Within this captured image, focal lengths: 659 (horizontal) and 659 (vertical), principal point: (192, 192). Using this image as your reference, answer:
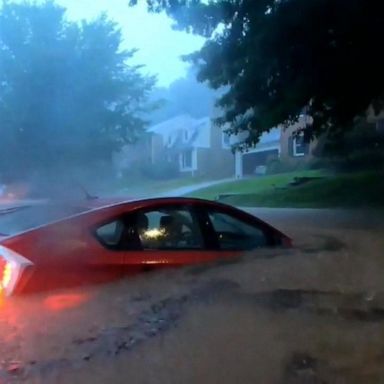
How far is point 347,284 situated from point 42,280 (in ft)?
5.26

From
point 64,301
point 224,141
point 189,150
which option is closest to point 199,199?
point 64,301

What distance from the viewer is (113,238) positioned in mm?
3914

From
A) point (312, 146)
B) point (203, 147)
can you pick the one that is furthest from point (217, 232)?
point (312, 146)

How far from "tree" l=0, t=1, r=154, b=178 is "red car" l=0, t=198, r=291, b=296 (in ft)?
8.92

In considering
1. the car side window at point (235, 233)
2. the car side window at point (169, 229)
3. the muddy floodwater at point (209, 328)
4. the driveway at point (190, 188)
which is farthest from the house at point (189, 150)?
the muddy floodwater at point (209, 328)

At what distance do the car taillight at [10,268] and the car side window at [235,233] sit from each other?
143cm

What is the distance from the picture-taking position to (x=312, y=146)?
13.9 m

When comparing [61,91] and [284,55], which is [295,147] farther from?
[61,91]

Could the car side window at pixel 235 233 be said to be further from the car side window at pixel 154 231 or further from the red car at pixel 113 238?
the car side window at pixel 154 231

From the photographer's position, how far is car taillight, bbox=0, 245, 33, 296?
10.8 ft

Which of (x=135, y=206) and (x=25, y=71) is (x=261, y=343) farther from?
(x=25, y=71)

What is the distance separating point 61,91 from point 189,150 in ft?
7.28

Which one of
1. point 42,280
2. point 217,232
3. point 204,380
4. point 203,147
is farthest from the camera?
point 203,147

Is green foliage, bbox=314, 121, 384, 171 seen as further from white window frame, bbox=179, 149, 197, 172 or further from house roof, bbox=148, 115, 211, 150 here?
white window frame, bbox=179, 149, 197, 172
